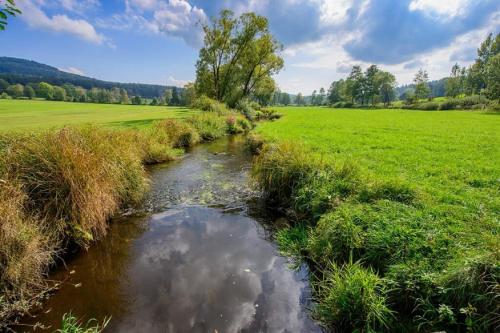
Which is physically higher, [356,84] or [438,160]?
[356,84]

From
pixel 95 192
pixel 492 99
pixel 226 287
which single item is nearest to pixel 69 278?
pixel 95 192

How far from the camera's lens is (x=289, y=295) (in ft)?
14.7

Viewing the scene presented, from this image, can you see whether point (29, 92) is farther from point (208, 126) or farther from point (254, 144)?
point (254, 144)

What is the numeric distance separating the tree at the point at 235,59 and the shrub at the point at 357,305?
1386 inches

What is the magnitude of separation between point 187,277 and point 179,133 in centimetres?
1425

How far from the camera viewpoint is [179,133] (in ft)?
58.5

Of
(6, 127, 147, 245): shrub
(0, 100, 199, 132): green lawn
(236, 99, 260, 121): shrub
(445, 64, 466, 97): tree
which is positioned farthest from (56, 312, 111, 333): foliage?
(445, 64, 466, 97): tree

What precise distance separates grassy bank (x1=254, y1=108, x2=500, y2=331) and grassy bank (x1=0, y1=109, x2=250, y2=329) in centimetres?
427

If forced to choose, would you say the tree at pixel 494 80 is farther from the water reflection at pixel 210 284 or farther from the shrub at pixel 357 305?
the shrub at pixel 357 305

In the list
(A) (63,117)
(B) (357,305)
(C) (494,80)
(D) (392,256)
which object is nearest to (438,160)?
(D) (392,256)

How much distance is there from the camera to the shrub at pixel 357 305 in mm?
3457

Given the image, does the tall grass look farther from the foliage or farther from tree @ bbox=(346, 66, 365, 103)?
tree @ bbox=(346, 66, 365, 103)

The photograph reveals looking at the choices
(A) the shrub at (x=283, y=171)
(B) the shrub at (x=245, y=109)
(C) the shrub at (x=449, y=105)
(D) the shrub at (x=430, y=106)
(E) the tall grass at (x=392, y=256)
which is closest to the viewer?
(E) the tall grass at (x=392, y=256)

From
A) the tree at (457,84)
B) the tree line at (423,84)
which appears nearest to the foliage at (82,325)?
the tree line at (423,84)
